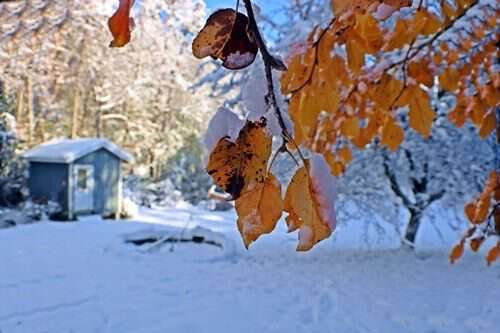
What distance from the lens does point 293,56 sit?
3.39 ft

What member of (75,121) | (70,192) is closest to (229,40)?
(70,192)

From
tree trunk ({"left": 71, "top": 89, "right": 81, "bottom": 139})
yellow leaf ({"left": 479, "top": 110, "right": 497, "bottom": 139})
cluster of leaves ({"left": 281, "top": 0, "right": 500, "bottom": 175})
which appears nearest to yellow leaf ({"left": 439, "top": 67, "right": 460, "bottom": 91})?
cluster of leaves ({"left": 281, "top": 0, "right": 500, "bottom": 175})

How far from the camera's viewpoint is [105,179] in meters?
9.80

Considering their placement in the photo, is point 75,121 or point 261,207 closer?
point 261,207

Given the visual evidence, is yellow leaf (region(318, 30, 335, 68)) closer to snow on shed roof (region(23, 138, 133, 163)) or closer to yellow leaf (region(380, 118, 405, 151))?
yellow leaf (region(380, 118, 405, 151))

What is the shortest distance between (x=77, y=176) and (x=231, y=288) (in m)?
6.02

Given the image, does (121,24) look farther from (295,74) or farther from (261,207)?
(295,74)

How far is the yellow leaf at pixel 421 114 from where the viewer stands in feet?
3.40

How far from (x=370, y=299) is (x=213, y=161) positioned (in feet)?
12.4

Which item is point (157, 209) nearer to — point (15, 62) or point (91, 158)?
point (91, 158)

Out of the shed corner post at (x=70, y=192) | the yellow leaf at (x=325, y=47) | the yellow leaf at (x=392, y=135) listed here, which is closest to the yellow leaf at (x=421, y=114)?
the yellow leaf at (x=392, y=135)

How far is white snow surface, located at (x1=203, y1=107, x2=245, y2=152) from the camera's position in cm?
35

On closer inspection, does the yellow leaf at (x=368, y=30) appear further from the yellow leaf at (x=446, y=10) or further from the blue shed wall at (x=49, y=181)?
the blue shed wall at (x=49, y=181)

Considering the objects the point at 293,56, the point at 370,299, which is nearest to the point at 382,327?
the point at 370,299
